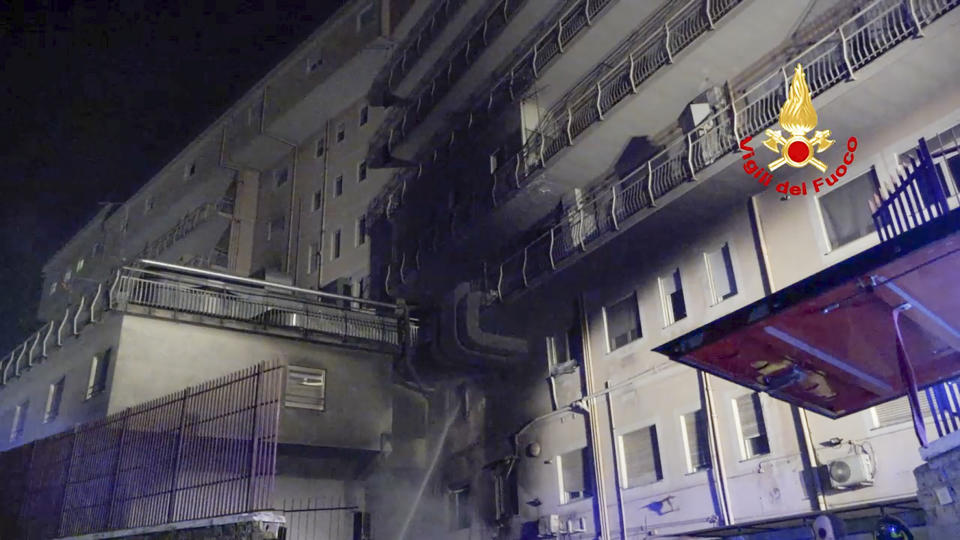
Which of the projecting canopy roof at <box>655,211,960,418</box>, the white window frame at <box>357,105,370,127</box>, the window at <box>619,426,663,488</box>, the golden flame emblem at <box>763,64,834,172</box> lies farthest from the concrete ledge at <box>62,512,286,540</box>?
the white window frame at <box>357,105,370,127</box>

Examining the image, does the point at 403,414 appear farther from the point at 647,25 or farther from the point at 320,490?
the point at 647,25

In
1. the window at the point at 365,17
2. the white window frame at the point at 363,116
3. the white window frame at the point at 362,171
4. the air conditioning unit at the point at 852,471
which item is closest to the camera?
the air conditioning unit at the point at 852,471

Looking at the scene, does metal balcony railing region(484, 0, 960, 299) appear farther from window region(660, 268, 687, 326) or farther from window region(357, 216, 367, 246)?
window region(357, 216, 367, 246)

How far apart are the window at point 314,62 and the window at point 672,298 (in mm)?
22615

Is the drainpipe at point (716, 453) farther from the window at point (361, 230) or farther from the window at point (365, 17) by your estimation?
the window at point (365, 17)

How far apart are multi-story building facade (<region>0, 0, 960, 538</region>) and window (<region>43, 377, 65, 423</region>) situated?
603mm

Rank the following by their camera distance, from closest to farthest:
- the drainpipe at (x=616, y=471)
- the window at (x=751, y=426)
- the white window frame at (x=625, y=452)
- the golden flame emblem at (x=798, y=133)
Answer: the golden flame emblem at (x=798, y=133) → the window at (x=751, y=426) → the white window frame at (x=625, y=452) → the drainpipe at (x=616, y=471)

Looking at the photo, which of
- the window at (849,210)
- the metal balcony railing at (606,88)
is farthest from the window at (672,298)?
the metal balcony railing at (606,88)

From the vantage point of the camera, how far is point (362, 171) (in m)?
30.5

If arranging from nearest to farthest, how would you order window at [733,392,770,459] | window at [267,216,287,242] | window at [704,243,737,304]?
1. window at [733,392,770,459]
2. window at [704,243,737,304]
3. window at [267,216,287,242]

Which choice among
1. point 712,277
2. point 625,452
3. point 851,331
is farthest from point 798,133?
point 625,452

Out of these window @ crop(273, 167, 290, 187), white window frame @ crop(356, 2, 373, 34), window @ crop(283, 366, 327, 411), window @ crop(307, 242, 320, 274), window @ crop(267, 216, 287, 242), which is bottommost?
window @ crop(283, 366, 327, 411)

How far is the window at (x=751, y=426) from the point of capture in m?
13.2

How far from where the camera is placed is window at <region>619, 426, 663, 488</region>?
15339 millimetres
